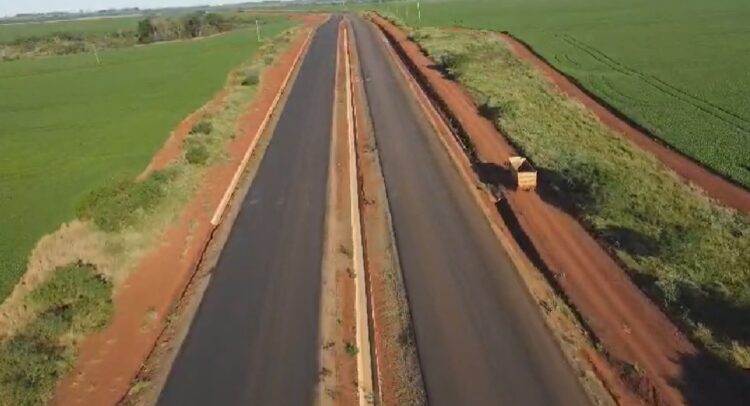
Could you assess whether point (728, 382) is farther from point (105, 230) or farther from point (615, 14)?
point (615, 14)

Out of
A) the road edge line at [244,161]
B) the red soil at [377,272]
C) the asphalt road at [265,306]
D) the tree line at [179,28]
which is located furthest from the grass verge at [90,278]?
the tree line at [179,28]

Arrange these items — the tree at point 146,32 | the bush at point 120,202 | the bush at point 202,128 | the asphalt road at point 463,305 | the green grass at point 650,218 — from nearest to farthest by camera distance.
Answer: the asphalt road at point 463,305 → the green grass at point 650,218 → the bush at point 120,202 → the bush at point 202,128 → the tree at point 146,32

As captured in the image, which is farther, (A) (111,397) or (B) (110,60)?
(B) (110,60)

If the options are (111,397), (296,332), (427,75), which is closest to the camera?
(111,397)

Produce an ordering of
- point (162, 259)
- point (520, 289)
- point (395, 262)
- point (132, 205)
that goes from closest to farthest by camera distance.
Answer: point (520, 289) < point (395, 262) < point (162, 259) < point (132, 205)

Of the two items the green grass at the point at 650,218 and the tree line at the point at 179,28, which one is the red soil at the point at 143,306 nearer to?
the green grass at the point at 650,218

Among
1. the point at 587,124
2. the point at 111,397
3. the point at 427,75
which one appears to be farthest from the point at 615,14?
the point at 111,397

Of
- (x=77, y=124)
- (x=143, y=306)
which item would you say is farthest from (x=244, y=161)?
(x=77, y=124)
